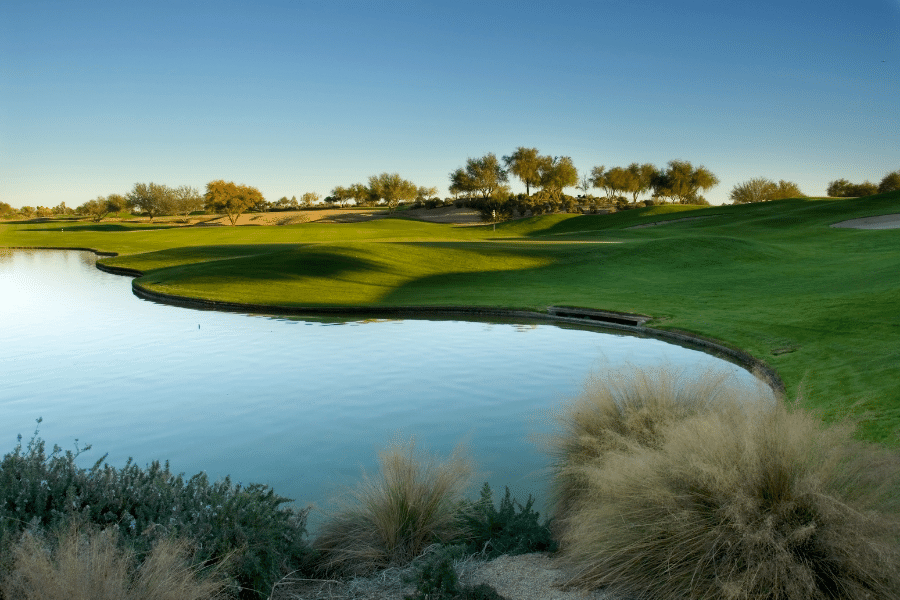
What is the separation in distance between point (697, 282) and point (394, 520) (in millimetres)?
19053

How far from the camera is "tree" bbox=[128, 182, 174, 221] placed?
97250 millimetres

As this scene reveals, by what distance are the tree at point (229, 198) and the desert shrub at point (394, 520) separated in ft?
249

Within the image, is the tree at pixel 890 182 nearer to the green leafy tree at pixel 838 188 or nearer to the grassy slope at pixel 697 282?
the green leafy tree at pixel 838 188

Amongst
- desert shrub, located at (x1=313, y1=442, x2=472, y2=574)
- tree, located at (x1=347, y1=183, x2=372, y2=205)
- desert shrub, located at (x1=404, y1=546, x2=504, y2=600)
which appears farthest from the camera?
tree, located at (x1=347, y1=183, x2=372, y2=205)

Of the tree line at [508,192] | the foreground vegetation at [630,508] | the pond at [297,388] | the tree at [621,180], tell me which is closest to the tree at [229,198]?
the tree line at [508,192]

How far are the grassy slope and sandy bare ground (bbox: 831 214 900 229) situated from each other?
132cm

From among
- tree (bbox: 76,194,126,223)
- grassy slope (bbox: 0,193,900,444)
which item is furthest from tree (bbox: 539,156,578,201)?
tree (bbox: 76,194,126,223)

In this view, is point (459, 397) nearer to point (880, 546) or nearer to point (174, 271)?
point (880, 546)

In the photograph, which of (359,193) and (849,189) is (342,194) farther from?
(849,189)

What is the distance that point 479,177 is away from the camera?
9494 cm

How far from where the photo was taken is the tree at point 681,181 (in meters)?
87.1

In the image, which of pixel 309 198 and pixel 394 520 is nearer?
pixel 394 520

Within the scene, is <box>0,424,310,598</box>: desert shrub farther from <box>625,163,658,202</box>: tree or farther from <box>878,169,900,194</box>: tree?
<box>625,163,658,202</box>: tree

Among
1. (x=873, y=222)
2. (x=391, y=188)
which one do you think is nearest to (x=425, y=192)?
(x=391, y=188)
